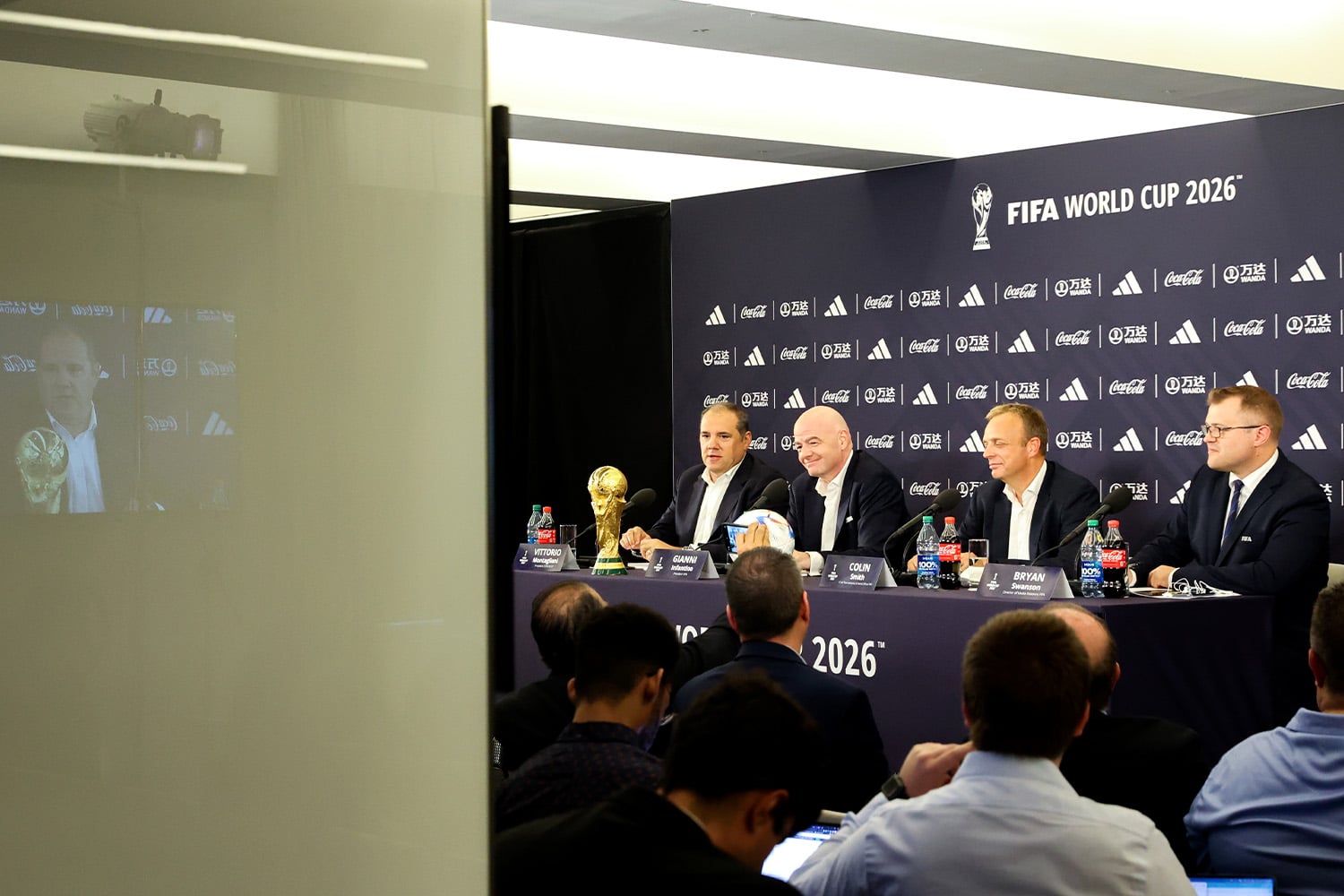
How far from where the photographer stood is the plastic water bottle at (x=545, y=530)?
6.09 m

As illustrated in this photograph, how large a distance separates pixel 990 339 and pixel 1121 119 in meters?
1.24

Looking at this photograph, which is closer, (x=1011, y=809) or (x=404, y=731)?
(x=404, y=731)

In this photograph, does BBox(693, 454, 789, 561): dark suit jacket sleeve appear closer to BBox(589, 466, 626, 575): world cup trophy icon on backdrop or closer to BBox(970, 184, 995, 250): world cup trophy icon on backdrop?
BBox(589, 466, 626, 575): world cup trophy icon on backdrop

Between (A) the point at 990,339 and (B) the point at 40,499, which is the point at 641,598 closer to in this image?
(A) the point at 990,339

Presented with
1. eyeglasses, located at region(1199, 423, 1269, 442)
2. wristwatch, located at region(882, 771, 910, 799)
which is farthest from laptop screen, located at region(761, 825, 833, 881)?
eyeglasses, located at region(1199, 423, 1269, 442)

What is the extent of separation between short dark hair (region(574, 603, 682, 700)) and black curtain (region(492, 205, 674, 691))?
20.3ft

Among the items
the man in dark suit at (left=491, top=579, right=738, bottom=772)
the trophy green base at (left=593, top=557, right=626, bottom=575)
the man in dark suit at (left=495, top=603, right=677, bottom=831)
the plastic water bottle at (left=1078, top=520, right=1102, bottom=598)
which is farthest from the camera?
the trophy green base at (left=593, top=557, right=626, bottom=575)

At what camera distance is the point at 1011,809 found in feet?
5.51

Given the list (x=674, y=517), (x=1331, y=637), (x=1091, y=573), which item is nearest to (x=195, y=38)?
(x=1331, y=637)

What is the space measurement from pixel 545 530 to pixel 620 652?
12.6 ft

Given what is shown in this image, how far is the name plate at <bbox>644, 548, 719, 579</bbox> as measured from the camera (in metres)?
5.03

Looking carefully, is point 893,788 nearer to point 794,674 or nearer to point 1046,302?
point 794,674

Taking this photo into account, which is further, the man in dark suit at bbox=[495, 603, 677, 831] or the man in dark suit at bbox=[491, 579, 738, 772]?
the man in dark suit at bbox=[491, 579, 738, 772]

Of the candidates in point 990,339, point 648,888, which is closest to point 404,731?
point 648,888
